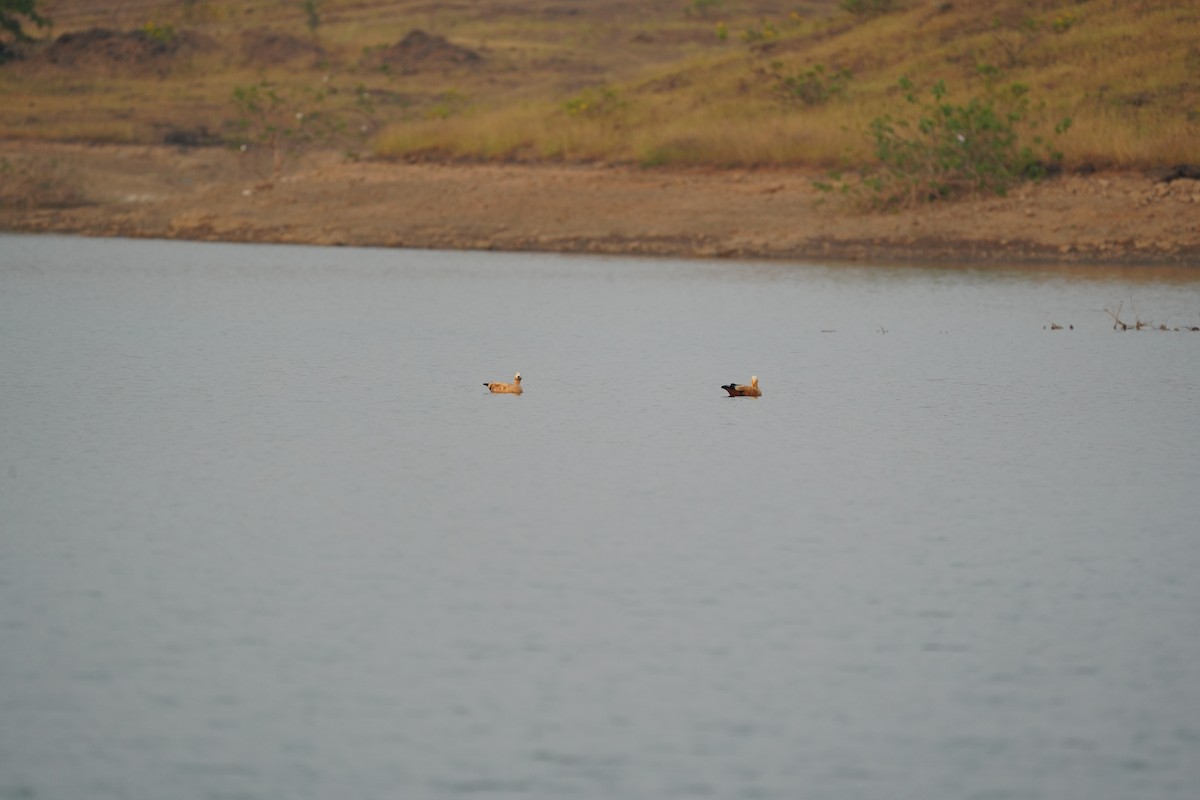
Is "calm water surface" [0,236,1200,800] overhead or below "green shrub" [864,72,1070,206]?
below

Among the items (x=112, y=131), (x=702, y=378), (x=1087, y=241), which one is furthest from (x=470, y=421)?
(x=112, y=131)

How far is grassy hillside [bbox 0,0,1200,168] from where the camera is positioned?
32.4 meters

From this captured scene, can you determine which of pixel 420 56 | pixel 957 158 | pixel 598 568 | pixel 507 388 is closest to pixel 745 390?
pixel 507 388

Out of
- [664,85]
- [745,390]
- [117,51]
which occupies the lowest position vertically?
[745,390]

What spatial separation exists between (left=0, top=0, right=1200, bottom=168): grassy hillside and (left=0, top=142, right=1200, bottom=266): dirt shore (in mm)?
1230

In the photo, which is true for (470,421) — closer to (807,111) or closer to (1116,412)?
(1116,412)

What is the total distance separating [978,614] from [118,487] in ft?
18.1

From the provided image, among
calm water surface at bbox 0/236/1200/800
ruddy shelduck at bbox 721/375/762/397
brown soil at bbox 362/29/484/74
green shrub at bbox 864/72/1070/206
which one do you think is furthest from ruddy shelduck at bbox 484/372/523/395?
brown soil at bbox 362/29/484/74

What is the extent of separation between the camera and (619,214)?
101 ft

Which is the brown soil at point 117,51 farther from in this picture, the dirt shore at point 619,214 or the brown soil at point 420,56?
the dirt shore at point 619,214

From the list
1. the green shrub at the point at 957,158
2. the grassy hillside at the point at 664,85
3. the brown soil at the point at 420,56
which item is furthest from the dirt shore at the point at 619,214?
the brown soil at the point at 420,56

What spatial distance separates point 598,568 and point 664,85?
3246 cm

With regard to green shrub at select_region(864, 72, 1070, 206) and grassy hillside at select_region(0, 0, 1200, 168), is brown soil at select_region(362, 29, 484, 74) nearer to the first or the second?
grassy hillside at select_region(0, 0, 1200, 168)

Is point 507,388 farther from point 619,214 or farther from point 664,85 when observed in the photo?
point 664,85
